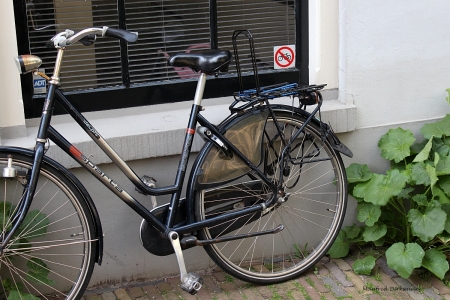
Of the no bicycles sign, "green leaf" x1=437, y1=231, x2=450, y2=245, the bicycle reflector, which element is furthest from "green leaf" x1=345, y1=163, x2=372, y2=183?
the bicycle reflector

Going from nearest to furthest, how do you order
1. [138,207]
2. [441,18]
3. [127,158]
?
1. [138,207]
2. [127,158]
3. [441,18]

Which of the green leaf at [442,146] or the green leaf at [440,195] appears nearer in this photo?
the green leaf at [440,195]

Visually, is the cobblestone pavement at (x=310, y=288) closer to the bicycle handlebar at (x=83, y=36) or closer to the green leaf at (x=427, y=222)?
the green leaf at (x=427, y=222)

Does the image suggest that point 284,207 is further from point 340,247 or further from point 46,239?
point 46,239

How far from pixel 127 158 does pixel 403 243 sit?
175cm

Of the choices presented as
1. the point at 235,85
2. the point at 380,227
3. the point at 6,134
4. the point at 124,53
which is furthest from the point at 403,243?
the point at 6,134

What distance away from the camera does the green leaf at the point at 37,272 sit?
12.4 feet

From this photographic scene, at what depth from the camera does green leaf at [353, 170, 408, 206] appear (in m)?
4.14

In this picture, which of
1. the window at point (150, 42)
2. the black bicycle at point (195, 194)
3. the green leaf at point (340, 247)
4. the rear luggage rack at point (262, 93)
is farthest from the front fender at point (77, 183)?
the green leaf at point (340, 247)

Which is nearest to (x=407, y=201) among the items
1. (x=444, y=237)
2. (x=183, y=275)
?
(x=444, y=237)

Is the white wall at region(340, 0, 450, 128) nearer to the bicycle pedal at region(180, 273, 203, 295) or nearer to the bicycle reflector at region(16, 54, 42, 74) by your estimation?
the bicycle pedal at region(180, 273, 203, 295)

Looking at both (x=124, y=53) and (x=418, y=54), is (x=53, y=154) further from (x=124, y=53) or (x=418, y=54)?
(x=418, y=54)

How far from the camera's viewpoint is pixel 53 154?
382 cm

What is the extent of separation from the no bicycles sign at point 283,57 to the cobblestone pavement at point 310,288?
131cm
